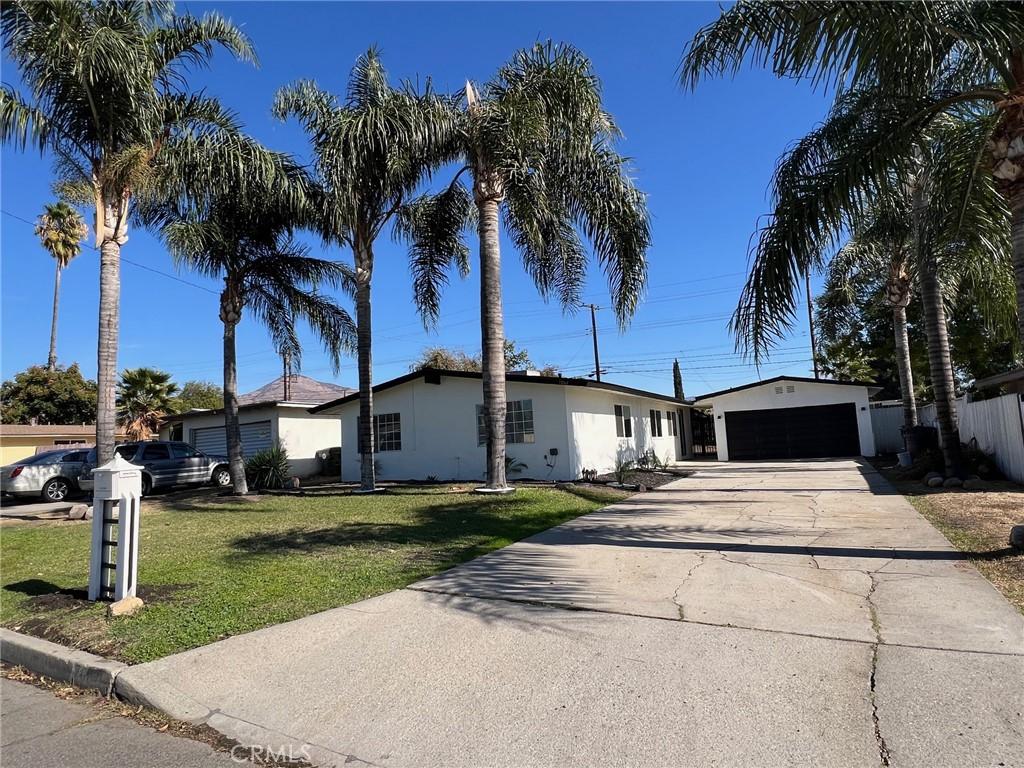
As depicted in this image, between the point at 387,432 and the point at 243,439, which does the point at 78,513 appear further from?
the point at 243,439

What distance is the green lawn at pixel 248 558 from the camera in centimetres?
547

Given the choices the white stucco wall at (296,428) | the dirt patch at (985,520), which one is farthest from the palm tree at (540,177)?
the white stucco wall at (296,428)

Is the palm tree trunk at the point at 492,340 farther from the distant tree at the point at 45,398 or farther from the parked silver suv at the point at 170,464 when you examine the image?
the distant tree at the point at 45,398

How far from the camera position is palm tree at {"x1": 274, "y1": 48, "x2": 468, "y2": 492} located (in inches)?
512

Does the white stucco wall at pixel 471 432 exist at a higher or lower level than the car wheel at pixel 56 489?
higher

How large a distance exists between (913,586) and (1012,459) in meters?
8.84

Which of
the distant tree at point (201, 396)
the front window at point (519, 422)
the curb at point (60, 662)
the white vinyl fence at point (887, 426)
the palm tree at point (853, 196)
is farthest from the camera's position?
the distant tree at point (201, 396)

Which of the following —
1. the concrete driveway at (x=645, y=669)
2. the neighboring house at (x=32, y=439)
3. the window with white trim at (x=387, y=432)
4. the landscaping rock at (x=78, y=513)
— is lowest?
the concrete driveway at (x=645, y=669)

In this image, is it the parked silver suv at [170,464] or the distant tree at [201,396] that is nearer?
the parked silver suv at [170,464]

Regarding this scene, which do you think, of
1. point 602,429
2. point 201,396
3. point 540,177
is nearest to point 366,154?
point 540,177

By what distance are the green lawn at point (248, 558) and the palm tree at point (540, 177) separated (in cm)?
266

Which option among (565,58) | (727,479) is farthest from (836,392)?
(565,58)

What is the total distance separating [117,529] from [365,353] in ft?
30.3

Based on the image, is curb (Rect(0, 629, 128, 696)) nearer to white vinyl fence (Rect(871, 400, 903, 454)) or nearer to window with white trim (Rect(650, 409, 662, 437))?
window with white trim (Rect(650, 409, 662, 437))
